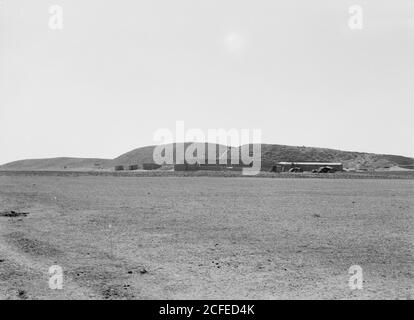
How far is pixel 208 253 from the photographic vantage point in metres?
11.1

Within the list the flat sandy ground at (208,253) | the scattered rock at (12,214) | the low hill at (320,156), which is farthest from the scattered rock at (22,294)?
the low hill at (320,156)

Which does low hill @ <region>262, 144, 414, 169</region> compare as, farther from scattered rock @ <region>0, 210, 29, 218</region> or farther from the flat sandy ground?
the flat sandy ground

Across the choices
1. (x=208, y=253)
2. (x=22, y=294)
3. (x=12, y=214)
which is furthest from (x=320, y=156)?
(x=22, y=294)

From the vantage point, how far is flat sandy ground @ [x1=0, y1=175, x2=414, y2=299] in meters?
7.98

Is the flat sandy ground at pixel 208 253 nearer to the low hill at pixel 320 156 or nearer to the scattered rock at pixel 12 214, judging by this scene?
the scattered rock at pixel 12 214

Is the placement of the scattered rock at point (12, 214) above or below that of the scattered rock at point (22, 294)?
below

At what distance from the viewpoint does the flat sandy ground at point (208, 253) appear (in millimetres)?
7984

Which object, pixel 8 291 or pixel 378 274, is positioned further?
pixel 378 274

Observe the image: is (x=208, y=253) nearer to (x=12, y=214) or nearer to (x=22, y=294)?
(x=22, y=294)

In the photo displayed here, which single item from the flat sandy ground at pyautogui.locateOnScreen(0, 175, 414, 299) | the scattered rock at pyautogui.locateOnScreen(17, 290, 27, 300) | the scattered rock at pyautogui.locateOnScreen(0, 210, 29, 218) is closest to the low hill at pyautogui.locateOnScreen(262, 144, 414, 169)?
the scattered rock at pyautogui.locateOnScreen(0, 210, 29, 218)
